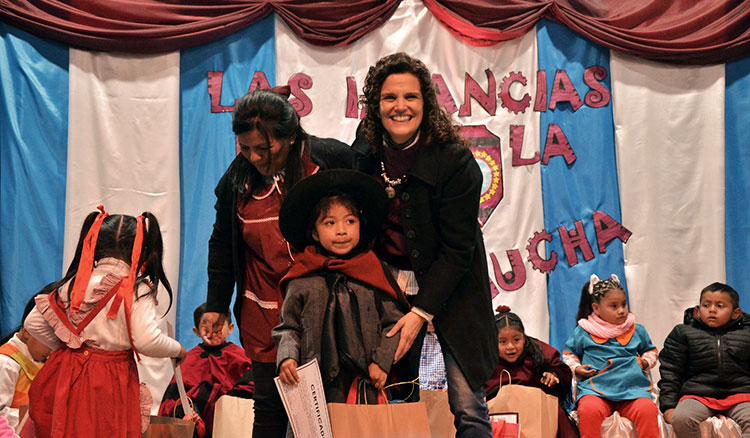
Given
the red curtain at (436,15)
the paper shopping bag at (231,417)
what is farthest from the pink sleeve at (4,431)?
the red curtain at (436,15)

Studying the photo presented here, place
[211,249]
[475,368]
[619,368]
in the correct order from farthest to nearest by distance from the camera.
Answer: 1. [619,368]
2. [211,249]
3. [475,368]

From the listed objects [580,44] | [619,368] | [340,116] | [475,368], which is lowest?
[619,368]

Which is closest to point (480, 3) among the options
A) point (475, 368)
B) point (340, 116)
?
point (340, 116)

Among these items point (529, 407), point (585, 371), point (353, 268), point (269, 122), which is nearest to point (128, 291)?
point (269, 122)

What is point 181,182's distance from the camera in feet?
20.5

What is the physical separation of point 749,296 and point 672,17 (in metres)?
2.20

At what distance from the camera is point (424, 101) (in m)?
2.92

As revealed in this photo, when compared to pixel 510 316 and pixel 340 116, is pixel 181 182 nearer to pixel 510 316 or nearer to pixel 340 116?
pixel 340 116

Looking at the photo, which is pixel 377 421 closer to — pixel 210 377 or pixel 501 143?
pixel 210 377

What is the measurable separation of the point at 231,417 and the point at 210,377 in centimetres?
74

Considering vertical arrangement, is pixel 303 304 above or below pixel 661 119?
below

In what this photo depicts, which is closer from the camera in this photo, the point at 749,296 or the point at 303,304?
the point at 303,304

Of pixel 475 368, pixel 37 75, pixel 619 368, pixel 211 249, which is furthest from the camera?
pixel 37 75

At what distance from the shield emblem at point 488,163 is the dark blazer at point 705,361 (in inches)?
65.4
